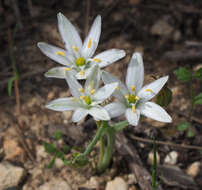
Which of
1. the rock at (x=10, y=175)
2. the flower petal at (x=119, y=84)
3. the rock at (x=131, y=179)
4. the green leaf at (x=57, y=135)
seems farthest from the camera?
the green leaf at (x=57, y=135)

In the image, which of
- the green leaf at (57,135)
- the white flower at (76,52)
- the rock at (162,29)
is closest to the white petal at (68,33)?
the white flower at (76,52)

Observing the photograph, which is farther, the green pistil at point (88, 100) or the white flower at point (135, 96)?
the green pistil at point (88, 100)

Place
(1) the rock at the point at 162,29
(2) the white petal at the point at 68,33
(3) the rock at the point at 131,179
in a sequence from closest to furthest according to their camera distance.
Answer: (2) the white petal at the point at 68,33 → (3) the rock at the point at 131,179 → (1) the rock at the point at 162,29

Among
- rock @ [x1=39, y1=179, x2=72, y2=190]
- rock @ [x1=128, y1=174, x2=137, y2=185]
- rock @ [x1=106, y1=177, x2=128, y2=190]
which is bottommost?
rock @ [x1=128, y1=174, x2=137, y2=185]

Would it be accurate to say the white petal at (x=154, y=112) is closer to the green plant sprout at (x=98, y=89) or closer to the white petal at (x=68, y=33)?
the green plant sprout at (x=98, y=89)

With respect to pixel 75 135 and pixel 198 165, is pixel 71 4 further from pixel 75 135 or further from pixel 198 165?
pixel 198 165

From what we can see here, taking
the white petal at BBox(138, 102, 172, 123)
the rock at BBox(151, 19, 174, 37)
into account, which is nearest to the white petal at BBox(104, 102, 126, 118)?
the white petal at BBox(138, 102, 172, 123)

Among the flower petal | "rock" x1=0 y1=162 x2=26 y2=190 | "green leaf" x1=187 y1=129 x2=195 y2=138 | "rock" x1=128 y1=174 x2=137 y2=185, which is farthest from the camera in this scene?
"green leaf" x1=187 y1=129 x2=195 y2=138

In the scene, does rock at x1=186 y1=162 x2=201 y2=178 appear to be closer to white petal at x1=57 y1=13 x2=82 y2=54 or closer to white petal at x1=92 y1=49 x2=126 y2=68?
white petal at x1=92 y1=49 x2=126 y2=68

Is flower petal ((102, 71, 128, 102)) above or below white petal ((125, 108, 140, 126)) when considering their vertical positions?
above
